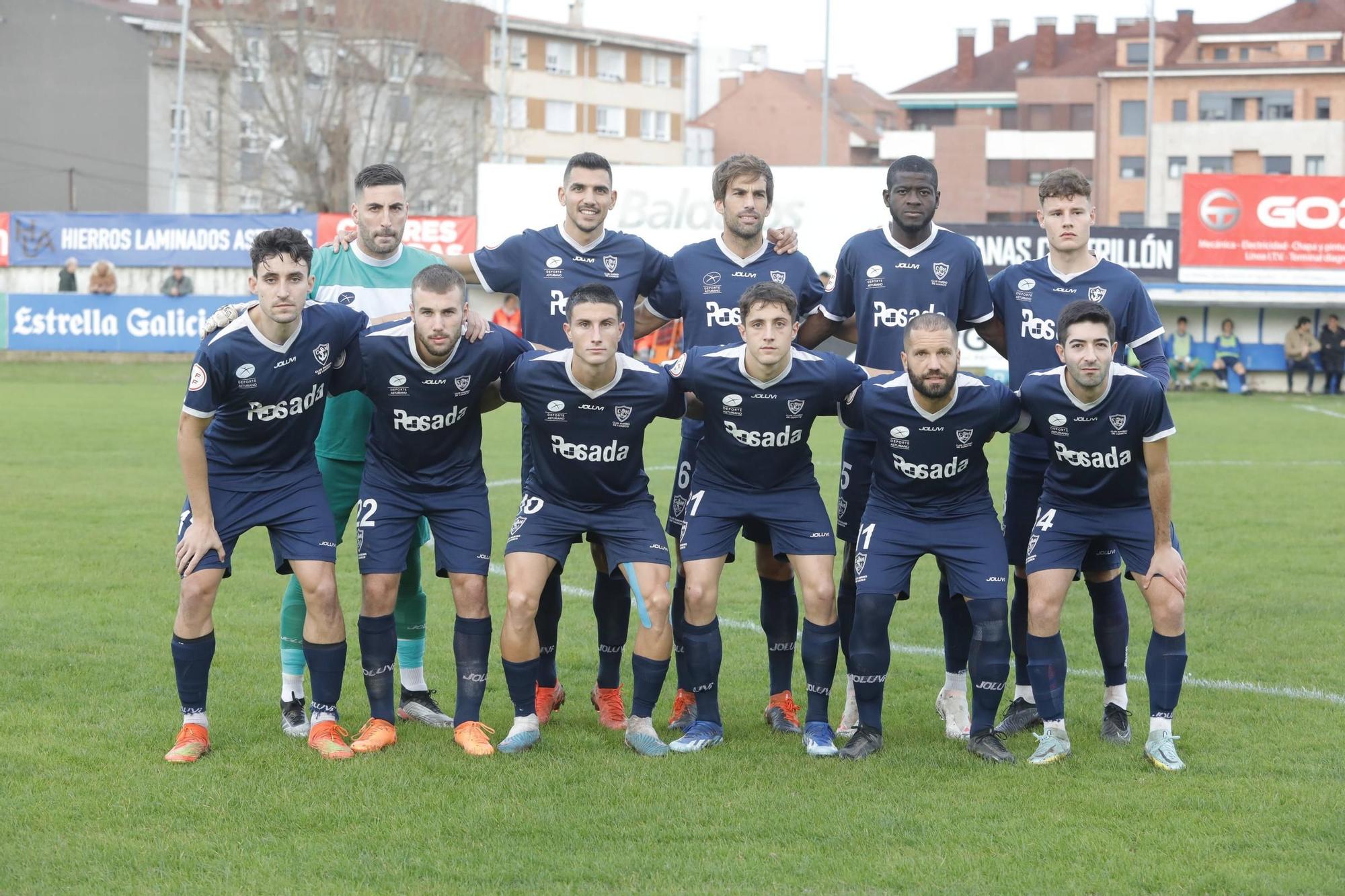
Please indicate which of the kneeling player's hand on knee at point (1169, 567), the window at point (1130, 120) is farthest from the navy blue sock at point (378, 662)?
the window at point (1130, 120)

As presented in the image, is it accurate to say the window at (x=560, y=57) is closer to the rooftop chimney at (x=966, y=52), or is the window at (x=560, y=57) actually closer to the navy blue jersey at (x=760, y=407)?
the rooftop chimney at (x=966, y=52)

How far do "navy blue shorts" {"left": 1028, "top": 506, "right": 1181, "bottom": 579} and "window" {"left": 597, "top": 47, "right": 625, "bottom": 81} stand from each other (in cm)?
6959

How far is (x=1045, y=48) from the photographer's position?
7069cm

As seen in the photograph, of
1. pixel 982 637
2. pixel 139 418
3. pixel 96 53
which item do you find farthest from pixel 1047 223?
pixel 96 53

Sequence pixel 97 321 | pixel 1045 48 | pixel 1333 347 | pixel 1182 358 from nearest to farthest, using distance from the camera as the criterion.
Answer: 1. pixel 1333 347
2. pixel 1182 358
3. pixel 97 321
4. pixel 1045 48

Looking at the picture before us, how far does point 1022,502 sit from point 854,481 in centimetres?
74

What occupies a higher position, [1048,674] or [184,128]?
[184,128]

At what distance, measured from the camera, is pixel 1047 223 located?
6.35 metres

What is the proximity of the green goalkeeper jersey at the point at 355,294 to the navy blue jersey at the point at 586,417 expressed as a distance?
2.40 feet

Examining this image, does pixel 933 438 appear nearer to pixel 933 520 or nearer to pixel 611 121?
pixel 933 520

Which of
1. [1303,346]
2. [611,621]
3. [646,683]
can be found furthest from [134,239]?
[646,683]

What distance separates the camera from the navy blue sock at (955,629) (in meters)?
6.46

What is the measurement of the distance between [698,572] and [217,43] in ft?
173

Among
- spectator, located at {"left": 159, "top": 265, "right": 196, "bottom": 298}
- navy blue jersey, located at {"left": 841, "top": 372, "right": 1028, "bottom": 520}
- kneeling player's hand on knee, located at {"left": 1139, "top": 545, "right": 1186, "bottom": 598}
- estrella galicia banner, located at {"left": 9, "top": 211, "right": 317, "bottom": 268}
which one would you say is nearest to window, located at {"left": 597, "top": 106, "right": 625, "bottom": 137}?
estrella galicia banner, located at {"left": 9, "top": 211, "right": 317, "bottom": 268}
